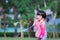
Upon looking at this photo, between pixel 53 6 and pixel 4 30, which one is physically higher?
pixel 53 6

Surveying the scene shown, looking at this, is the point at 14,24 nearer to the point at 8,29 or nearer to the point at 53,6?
the point at 8,29

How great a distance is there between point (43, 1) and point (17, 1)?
179 centimetres

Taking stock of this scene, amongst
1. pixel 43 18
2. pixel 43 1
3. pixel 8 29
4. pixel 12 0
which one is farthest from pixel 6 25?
pixel 43 18

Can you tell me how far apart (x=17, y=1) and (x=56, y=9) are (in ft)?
8.93

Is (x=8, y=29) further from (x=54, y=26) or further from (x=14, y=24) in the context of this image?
(x=54, y=26)

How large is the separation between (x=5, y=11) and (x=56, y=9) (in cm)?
359

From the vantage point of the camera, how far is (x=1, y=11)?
17938 mm

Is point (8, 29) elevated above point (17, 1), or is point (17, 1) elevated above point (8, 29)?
point (17, 1)

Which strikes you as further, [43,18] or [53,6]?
[53,6]

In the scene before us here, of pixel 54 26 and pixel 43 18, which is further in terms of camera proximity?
pixel 54 26

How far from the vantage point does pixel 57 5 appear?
1688 centimetres

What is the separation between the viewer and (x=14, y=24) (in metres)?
17.4

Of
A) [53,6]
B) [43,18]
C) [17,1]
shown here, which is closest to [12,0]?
[17,1]

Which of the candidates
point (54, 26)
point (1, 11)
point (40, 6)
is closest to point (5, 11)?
point (1, 11)
